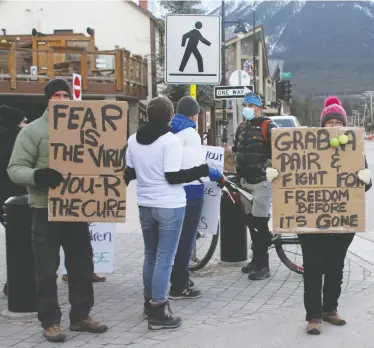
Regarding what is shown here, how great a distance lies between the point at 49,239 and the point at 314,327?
219 cm

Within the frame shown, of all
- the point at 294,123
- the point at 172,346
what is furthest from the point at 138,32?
the point at 172,346

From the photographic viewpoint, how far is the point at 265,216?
6.77 m

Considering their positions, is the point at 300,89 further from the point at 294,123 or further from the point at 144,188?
the point at 144,188

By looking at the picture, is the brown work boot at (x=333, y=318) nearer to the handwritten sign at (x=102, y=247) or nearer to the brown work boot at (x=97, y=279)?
the handwritten sign at (x=102, y=247)

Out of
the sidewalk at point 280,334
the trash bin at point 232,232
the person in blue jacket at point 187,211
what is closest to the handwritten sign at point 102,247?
the person in blue jacket at point 187,211

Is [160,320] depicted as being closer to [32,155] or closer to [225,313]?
[225,313]

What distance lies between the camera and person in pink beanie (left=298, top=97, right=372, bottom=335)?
4980mm

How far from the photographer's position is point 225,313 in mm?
5559

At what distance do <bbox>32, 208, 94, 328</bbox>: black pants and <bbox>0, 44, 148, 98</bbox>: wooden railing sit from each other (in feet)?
65.5

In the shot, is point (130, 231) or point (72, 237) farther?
point (130, 231)

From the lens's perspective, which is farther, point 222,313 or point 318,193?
point 222,313

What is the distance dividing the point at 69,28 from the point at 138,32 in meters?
3.91

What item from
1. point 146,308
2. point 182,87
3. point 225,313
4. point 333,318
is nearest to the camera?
point 333,318

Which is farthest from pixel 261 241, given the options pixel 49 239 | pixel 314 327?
pixel 49 239
